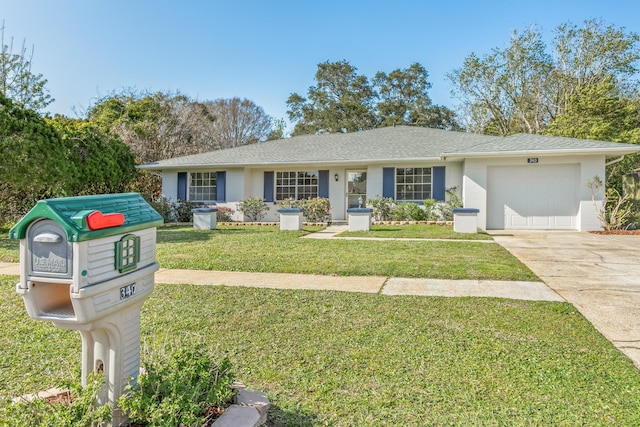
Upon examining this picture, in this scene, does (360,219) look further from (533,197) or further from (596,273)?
(596,273)

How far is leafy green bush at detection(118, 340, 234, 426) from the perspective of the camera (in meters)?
1.73

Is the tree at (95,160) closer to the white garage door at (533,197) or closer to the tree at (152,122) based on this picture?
the tree at (152,122)

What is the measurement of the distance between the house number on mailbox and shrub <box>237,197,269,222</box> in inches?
551

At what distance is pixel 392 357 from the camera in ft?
10.1

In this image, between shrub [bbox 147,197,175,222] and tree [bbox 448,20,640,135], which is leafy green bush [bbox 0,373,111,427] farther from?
tree [bbox 448,20,640,135]

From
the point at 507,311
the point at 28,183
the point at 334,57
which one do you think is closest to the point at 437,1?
the point at 507,311

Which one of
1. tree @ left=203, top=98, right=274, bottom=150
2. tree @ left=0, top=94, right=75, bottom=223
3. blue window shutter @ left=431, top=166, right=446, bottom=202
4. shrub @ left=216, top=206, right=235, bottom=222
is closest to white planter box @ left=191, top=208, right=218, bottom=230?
shrub @ left=216, top=206, right=235, bottom=222

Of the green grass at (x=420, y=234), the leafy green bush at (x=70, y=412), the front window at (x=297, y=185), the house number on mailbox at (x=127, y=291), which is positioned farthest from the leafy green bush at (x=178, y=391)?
the front window at (x=297, y=185)

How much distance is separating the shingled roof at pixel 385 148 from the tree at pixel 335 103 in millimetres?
16750

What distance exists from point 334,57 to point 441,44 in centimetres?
1682

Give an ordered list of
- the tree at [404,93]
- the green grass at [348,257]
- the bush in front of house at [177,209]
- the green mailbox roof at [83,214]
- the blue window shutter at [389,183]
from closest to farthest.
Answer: the green mailbox roof at [83,214] < the green grass at [348,257] < the blue window shutter at [389,183] < the bush in front of house at [177,209] < the tree at [404,93]

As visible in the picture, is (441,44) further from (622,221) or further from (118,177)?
(118,177)

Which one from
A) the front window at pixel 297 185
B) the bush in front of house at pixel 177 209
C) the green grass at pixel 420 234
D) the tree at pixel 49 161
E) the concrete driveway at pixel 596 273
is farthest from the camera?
the bush in front of house at pixel 177 209

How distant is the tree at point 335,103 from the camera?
36188mm
